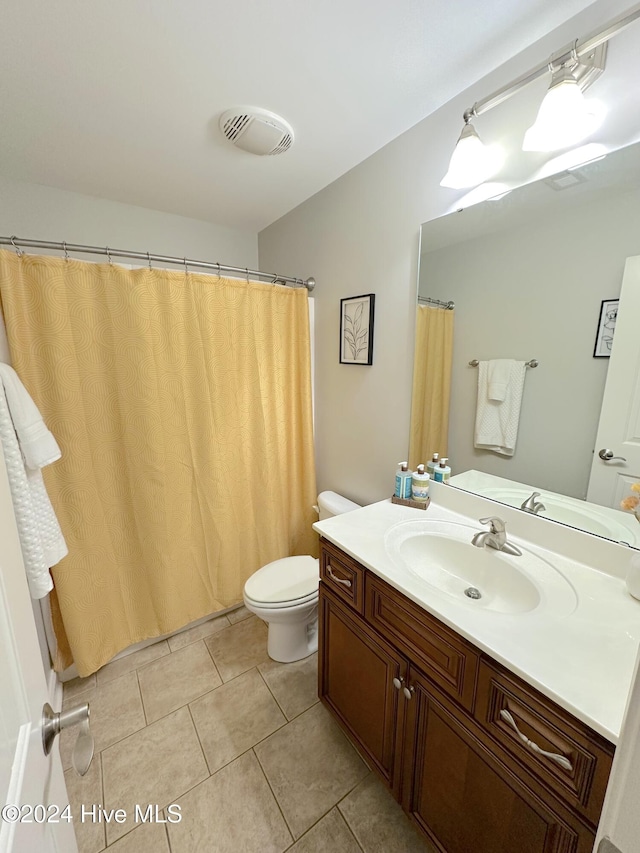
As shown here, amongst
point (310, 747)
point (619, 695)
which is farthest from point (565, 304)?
point (310, 747)

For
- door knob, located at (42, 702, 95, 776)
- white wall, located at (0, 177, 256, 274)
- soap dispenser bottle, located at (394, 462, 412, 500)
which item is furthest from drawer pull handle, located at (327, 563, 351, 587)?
white wall, located at (0, 177, 256, 274)

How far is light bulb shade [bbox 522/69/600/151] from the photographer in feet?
2.84

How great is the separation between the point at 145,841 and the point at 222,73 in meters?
2.44

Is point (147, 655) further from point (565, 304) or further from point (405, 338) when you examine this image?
point (565, 304)

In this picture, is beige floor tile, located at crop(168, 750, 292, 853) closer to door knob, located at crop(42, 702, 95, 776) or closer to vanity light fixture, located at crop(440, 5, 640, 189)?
door knob, located at crop(42, 702, 95, 776)

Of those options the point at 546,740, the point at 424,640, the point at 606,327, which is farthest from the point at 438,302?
the point at 546,740

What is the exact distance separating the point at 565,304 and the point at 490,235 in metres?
0.36

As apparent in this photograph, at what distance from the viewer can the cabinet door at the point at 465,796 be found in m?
0.70

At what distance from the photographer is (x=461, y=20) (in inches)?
37.3

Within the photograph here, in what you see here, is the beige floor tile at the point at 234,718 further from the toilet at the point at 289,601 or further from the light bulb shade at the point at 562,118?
the light bulb shade at the point at 562,118

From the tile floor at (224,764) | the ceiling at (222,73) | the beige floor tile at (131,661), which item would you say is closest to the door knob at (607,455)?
the ceiling at (222,73)

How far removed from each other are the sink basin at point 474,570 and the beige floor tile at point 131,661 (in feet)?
4.81

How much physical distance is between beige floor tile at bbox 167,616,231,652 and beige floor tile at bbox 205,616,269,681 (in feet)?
0.15

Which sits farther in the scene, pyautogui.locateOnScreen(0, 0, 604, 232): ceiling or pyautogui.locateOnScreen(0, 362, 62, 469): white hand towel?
pyautogui.locateOnScreen(0, 362, 62, 469): white hand towel
